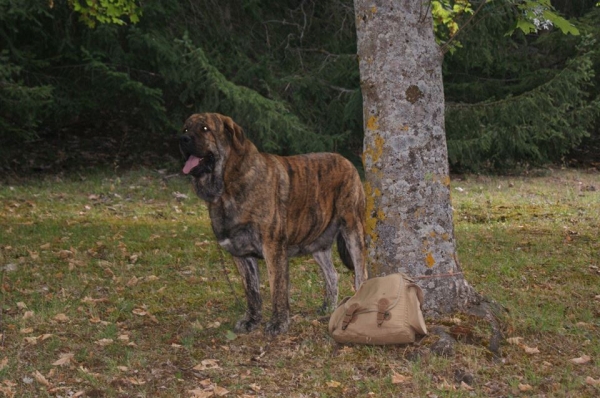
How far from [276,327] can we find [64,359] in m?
1.77


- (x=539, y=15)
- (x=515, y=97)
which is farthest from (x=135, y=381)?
(x=515, y=97)

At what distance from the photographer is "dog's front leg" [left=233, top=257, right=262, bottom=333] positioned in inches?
282

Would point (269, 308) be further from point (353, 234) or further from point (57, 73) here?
point (57, 73)

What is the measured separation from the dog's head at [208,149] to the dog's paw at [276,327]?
3.90 ft

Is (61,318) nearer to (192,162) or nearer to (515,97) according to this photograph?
(192,162)

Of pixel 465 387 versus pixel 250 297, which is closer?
pixel 465 387

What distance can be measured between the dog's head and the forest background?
962 centimetres

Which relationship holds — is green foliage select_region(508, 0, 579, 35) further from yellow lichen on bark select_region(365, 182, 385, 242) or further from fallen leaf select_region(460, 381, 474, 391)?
fallen leaf select_region(460, 381, 474, 391)

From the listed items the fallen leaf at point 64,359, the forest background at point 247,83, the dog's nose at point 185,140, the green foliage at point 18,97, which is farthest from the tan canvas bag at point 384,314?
the green foliage at point 18,97

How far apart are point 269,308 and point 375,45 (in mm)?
2852

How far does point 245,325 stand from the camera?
23.5 ft

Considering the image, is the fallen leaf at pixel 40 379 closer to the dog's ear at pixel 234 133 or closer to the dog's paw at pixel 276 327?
the dog's paw at pixel 276 327

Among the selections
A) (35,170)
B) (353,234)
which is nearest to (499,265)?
(353,234)

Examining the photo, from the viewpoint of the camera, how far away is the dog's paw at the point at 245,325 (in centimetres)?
713
